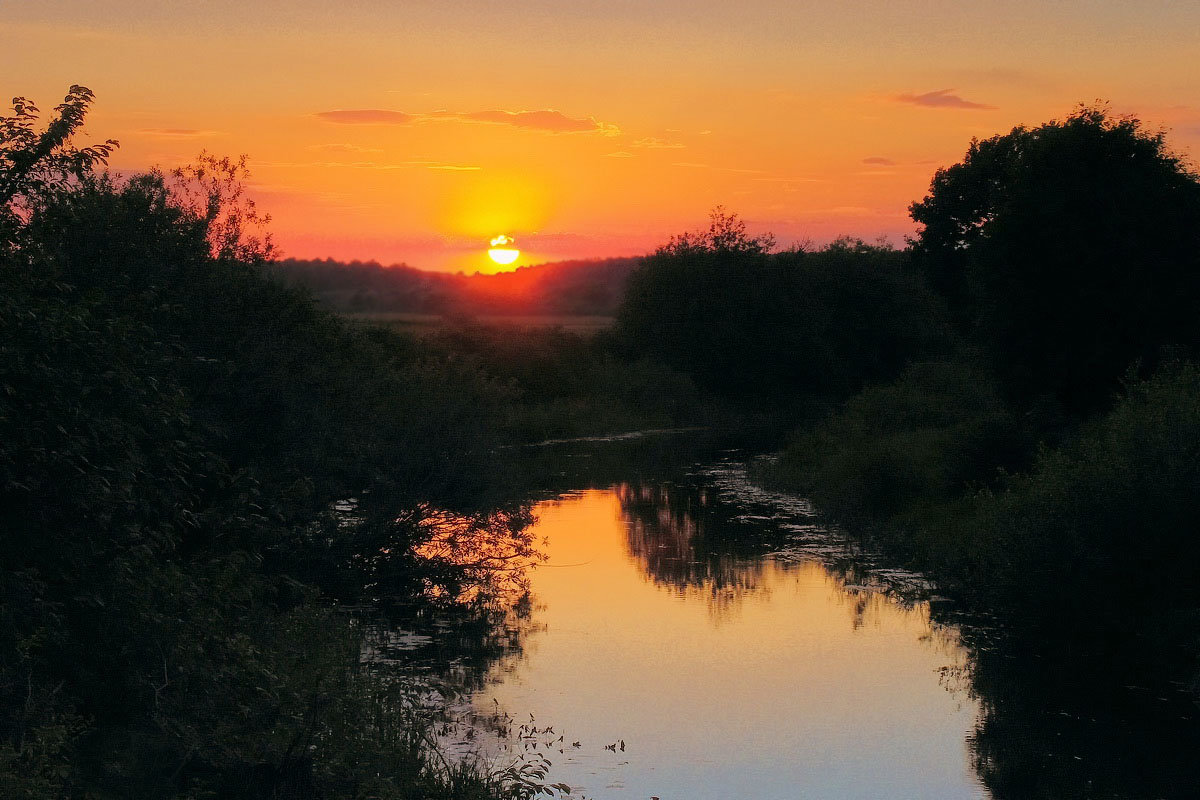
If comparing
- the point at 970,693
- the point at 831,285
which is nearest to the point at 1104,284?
the point at 970,693

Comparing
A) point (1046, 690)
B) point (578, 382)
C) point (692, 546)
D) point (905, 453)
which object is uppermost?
point (905, 453)

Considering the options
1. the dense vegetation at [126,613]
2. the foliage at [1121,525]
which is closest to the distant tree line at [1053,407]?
the foliage at [1121,525]

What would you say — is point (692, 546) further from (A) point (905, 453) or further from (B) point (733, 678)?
(B) point (733, 678)

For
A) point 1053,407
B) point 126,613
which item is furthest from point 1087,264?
point 126,613

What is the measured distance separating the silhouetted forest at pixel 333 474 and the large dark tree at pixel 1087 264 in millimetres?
61

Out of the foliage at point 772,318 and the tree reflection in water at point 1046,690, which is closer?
the tree reflection in water at point 1046,690

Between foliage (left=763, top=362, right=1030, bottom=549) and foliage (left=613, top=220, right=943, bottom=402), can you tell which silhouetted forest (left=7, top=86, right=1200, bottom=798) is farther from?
foliage (left=613, top=220, right=943, bottom=402)

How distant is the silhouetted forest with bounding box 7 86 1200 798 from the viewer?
10.8 m

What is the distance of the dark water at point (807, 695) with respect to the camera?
1348cm

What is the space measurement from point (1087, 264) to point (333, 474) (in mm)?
15502

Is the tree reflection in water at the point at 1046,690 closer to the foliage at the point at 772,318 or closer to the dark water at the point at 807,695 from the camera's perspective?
the dark water at the point at 807,695

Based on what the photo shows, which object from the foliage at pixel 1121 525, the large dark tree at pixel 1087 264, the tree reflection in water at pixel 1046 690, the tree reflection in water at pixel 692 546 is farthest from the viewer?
the large dark tree at pixel 1087 264

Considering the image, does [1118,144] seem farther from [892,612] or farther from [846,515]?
[892,612]

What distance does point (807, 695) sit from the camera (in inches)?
647
